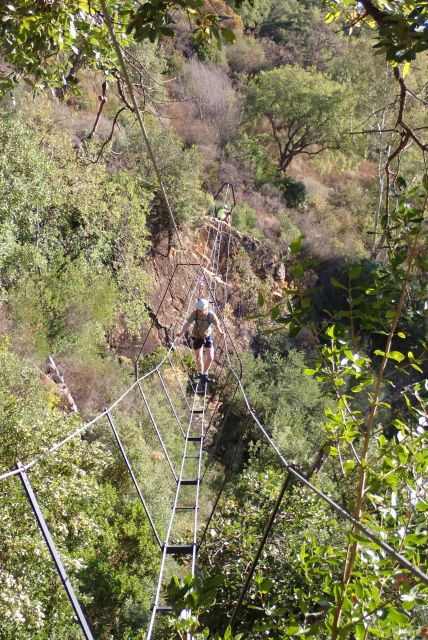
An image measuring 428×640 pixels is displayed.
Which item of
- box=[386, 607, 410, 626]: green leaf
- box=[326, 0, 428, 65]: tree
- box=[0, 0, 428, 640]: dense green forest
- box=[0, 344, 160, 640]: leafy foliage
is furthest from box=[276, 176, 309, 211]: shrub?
box=[386, 607, 410, 626]: green leaf

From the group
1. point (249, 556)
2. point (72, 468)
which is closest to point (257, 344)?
point (72, 468)

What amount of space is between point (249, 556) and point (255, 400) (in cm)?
908

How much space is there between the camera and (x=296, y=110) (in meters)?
19.0

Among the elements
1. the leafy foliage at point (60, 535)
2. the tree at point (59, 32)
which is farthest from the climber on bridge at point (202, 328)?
the tree at point (59, 32)

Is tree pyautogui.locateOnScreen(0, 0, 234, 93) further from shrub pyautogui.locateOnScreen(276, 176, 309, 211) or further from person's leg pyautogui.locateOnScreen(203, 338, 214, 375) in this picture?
shrub pyautogui.locateOnScreen(276, 176, 309, 211)

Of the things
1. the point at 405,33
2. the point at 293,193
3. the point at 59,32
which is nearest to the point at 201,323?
the point at 59,32

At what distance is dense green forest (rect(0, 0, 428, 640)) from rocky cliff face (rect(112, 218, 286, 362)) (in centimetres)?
6

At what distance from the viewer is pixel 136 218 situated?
12.9m

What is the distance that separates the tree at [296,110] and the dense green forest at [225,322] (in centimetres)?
8

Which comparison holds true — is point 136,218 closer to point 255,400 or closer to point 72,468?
point 255,400

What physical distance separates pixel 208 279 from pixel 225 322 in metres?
1.46

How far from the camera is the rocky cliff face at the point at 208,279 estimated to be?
43.2ft

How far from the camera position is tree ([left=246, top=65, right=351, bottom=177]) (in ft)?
61.2

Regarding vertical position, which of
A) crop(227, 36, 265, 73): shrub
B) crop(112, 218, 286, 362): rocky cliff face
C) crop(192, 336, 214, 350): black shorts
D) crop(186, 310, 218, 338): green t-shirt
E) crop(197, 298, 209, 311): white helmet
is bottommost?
crop(112, 218, 286, 362): rocky cliff face
